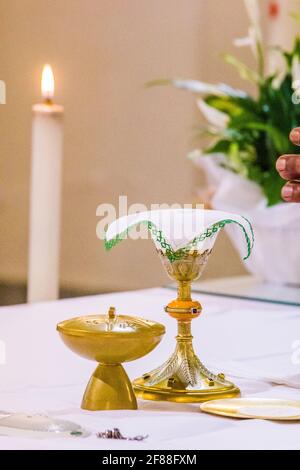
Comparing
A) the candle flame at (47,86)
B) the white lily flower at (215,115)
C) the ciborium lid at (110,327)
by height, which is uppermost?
the white lily flower at (215,115)

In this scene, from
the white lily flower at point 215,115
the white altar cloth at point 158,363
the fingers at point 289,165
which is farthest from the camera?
the white lily flower at point 215,115

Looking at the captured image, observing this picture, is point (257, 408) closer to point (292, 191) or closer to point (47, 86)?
point (292, 191)

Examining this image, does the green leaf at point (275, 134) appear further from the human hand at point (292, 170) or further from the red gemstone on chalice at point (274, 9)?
the red gemstone on chalice at point (274, 9)

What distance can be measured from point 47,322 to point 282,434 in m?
0.44

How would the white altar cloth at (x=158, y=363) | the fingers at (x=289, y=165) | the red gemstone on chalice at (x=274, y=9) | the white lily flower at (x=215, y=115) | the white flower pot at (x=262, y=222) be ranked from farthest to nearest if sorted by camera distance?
1. the red gemstone on chalice at (x=274, y=9)
2. the white lily flower at (x=215, y=115)
3. the white flower pot at (x=262, y=222)
4. the fingers at (x=289, y=165)
5. the white altar cloth at (x=158, y=363)

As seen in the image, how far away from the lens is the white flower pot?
3.67ft

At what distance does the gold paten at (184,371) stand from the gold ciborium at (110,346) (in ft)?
0.14

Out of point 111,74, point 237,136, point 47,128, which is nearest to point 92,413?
point 47,128

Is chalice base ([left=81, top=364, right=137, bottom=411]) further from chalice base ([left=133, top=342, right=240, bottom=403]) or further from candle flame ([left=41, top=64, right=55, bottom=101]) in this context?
candle flame ([left=41, top=64, right=55, bottom=101])

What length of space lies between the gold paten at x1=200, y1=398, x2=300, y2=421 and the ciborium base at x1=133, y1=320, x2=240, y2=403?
0.9 inches

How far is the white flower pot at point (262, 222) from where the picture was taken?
3.67 ft

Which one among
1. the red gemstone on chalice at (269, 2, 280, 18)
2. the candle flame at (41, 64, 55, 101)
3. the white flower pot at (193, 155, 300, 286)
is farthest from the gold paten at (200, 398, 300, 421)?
the red gemstone on chalice at (269, 2, 280, 18)

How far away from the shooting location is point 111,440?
0.45 metres

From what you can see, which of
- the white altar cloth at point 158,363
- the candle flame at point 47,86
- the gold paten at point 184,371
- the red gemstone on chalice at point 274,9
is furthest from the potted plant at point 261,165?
the red gemstone on chalice at point 274,9
